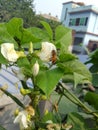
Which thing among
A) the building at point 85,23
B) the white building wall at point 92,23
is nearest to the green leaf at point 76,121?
the building at point 85,23

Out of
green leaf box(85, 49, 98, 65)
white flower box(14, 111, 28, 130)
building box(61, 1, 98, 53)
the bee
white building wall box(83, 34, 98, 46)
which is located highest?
the bee

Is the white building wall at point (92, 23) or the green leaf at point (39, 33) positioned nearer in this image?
the green leaf at point (39, 33)

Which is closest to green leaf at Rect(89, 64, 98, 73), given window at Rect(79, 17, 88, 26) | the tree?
the tree

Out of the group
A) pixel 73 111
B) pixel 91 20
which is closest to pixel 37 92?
pixel 73 111

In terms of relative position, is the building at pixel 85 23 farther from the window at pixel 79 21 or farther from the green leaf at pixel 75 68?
the green leaf at pixel 75 68

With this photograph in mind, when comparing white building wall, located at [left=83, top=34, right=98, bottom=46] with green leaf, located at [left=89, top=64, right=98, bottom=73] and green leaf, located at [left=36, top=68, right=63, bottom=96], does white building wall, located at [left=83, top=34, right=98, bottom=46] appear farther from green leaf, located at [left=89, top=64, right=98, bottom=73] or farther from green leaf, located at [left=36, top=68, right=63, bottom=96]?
green leaf, located at [left=36, top=68, right=63, bottom=96]

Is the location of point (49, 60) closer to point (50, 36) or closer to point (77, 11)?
point (50, 36)
